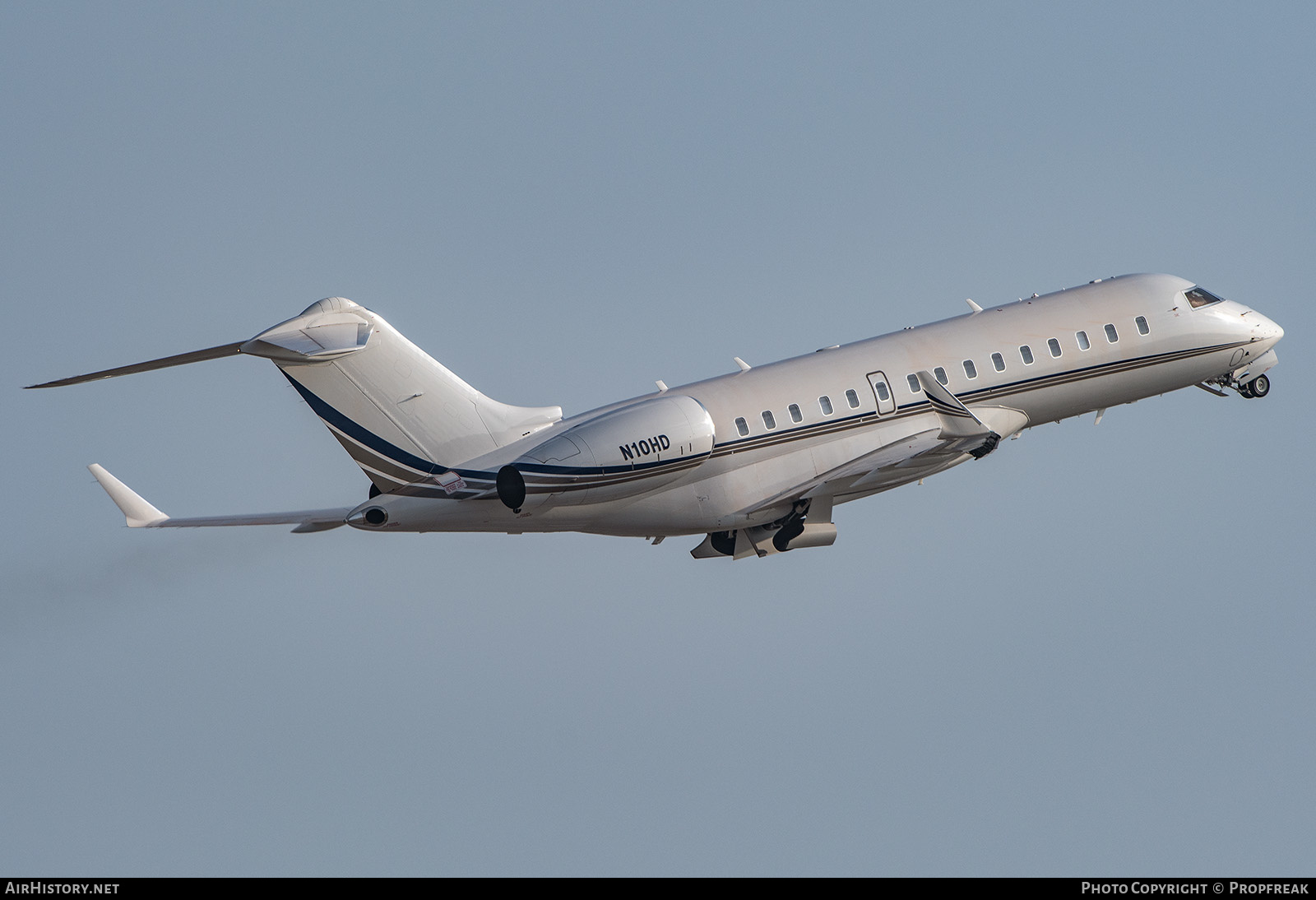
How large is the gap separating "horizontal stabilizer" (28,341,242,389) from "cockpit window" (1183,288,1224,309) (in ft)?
67.7

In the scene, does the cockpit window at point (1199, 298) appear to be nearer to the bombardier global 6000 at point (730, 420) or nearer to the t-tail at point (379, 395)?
the bombardier global 6000 at point (730, 420)

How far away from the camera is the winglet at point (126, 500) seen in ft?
113

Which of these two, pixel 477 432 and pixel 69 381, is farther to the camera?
pixel 477 432

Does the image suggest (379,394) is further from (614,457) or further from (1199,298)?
(1199,298)

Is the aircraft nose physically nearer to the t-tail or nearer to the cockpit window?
the cockpit window

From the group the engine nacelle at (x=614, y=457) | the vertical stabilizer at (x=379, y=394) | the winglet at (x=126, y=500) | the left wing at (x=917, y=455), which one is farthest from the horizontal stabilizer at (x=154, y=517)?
the left wing at (x=917, y=455)

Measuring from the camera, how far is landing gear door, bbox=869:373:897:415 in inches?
1417

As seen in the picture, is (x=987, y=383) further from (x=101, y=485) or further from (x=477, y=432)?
(x=101, y=485)

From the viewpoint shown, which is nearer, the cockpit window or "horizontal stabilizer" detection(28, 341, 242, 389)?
"horizontal stabilizer" detection(28, 341, 242, 389)

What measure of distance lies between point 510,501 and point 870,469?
278 inches

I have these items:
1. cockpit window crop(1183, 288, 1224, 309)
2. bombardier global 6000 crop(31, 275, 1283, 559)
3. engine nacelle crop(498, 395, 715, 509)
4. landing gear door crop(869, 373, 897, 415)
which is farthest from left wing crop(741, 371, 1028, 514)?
cockpit window crop(1183, 288, 1224, 309)

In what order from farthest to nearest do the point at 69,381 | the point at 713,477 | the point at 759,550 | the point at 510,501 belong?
the point at 759,550, the point at 713,477, the point at 510,501, the point at 69,381

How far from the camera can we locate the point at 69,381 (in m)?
28.3

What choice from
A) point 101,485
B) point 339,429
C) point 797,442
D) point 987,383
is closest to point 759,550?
point 797,442
